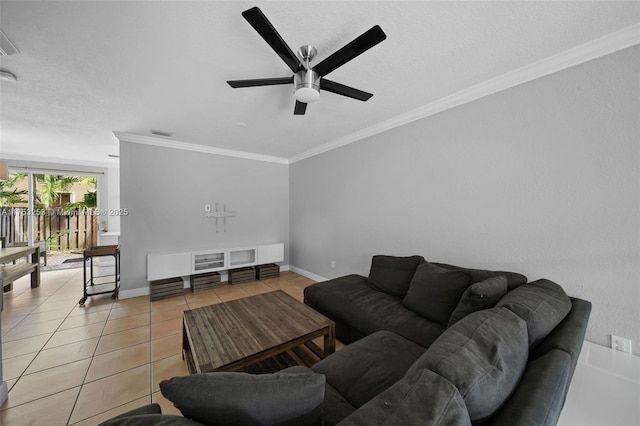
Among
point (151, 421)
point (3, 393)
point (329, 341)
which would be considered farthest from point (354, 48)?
point (3, 393)

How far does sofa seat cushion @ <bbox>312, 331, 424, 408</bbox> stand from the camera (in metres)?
1.24

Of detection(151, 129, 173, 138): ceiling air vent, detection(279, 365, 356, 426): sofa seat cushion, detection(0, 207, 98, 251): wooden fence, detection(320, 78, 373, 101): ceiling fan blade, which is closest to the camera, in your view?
detection(279, 365, 356, 426): sofa seat cushion

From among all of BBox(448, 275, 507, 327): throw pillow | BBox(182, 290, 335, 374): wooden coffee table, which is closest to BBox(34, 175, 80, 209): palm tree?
BBox(182, 290, 335, 374): wooden coffee table

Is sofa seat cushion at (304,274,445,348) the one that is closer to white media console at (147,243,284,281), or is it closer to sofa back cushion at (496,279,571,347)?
sofa back cushion at (496,279,571,347)

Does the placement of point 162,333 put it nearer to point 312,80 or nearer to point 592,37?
point 312,80

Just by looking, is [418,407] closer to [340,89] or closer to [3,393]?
[340,89]

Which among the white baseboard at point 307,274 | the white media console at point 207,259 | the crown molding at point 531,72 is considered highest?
the crown molding at point 531,72

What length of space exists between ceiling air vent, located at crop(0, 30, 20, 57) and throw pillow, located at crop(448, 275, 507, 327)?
138 inches

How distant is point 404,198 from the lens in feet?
9.49

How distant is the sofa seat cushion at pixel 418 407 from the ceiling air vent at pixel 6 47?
9.55 ft

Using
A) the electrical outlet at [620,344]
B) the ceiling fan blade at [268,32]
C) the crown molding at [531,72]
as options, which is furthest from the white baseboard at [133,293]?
the electrical outlet at [620,344]

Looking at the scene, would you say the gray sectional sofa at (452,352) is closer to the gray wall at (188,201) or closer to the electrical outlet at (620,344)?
the electrical outlet at (620,344)

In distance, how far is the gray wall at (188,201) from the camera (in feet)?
11.7

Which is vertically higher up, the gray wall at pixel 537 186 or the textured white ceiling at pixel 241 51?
the textured white ceiling at pixel 241 51
